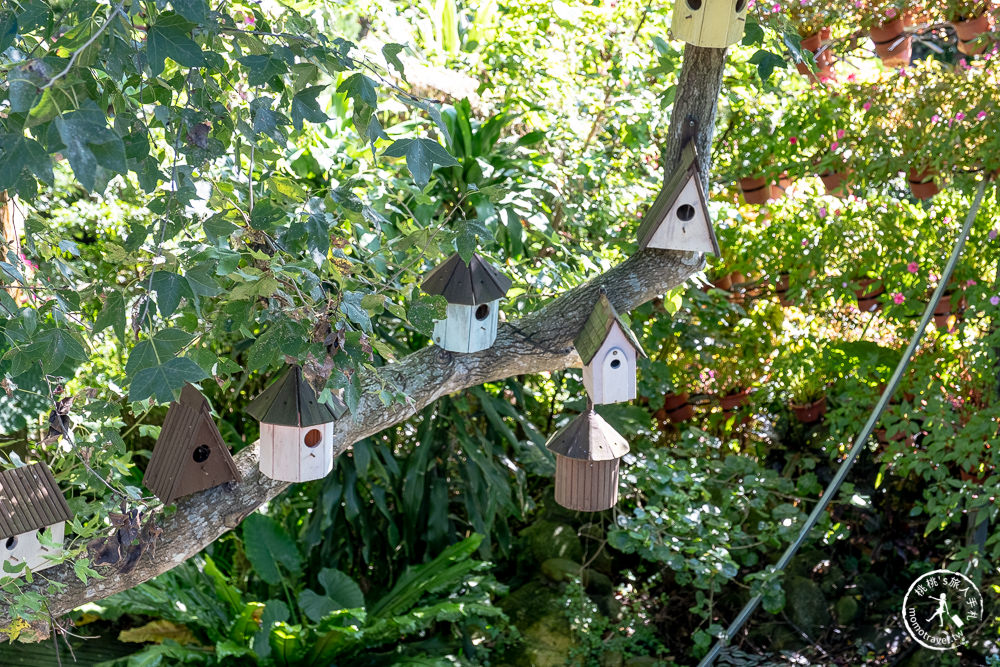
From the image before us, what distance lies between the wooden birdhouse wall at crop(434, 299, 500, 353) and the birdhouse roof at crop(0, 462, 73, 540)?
0.84 m

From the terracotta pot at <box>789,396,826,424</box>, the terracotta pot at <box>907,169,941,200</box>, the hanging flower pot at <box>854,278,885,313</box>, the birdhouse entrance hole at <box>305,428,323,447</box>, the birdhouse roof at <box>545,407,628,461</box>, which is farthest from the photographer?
the terracotta pot at <box>789,396,826,424</box>

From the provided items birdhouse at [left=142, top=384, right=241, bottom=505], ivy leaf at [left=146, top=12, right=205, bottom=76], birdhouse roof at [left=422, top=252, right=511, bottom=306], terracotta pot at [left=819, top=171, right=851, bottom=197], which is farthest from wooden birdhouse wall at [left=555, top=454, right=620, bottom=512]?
terracotta pot at [left=819, top=171, right=851, bottom=197]

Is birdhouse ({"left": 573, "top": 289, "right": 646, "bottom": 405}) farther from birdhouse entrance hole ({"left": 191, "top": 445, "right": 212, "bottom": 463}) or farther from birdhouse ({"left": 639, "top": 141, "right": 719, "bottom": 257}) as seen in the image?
birdhouse entrance hole ({"left": 191, "top": 445, "right": 212, "bottom": 463})

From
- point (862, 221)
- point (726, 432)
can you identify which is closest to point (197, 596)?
point (726, 432)

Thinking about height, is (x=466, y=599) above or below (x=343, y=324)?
below

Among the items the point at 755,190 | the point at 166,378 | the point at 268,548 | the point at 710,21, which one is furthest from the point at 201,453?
the point at 755,190

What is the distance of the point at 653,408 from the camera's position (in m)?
4.29

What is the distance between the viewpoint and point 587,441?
239 centimetres

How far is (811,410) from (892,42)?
1610 millimetres

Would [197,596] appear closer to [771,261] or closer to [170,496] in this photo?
[170,496]

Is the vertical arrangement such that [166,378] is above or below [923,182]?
below

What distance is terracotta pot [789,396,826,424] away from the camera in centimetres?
448

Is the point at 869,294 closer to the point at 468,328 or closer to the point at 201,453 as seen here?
the point at 468,328

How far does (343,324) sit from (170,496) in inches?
25.7
